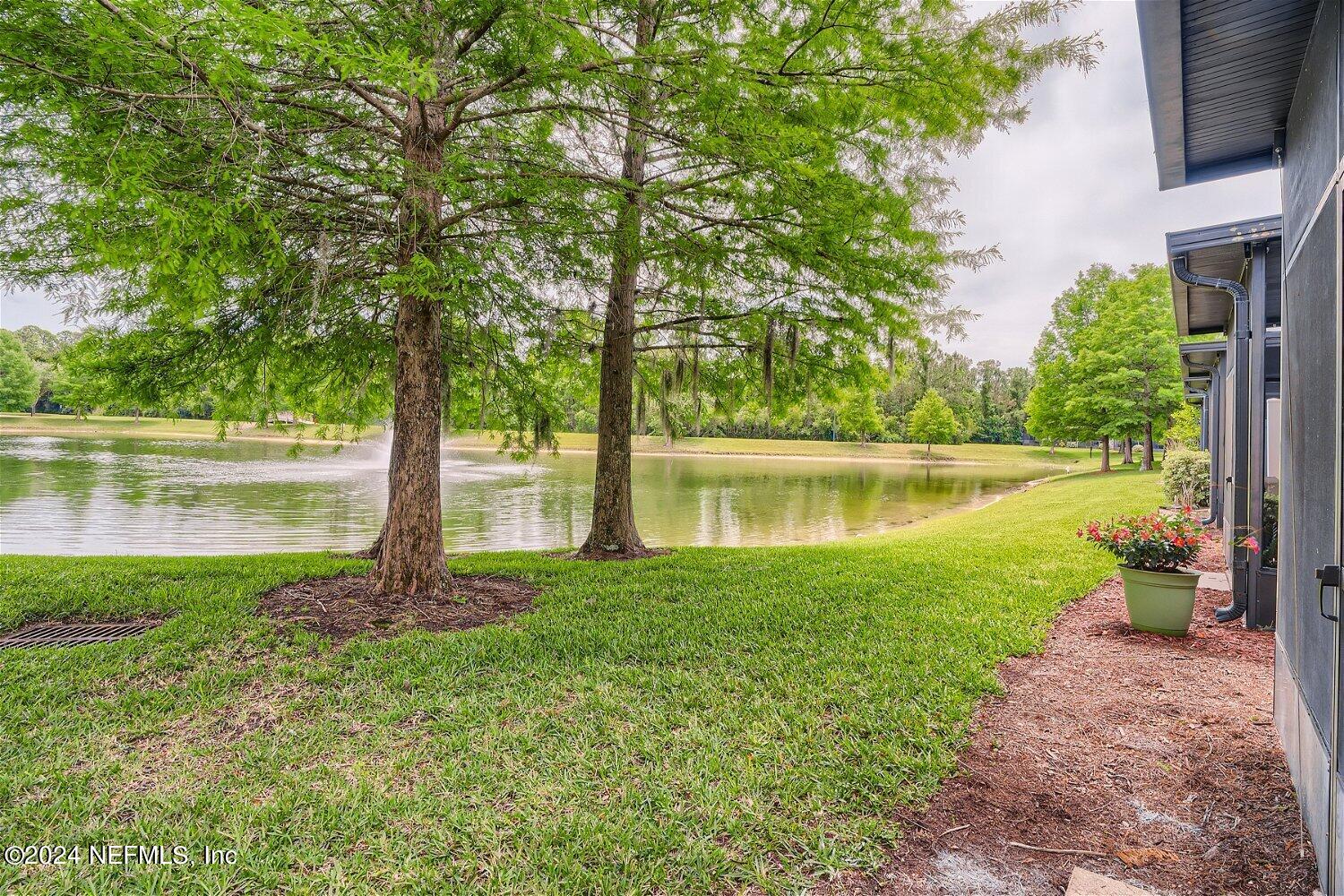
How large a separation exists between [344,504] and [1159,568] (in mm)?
15867

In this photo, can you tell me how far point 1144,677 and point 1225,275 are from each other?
463 cm

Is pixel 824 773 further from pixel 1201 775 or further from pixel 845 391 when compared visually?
pixel 845 391

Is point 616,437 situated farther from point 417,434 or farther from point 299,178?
point 299,178

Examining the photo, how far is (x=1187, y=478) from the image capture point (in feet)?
38.8

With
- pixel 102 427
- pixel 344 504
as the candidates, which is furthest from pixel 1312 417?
pixel 102 427

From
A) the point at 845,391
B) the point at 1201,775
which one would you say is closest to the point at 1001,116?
the point at 845,391

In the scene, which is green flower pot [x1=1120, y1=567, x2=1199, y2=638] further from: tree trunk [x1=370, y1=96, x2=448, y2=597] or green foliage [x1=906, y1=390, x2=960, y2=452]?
green foliage [x1=906, y1=390, x2=960, y2=452]

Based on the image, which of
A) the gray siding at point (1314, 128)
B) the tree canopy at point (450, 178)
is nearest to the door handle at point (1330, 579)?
the gray siding at point (1314, 128)

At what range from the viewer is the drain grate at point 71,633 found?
14.0 ft

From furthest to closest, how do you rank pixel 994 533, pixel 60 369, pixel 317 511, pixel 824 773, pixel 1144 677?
pixel 317 511, pixel 994 533, pixel 60 369, pixel 1144 677, pixel 824 773

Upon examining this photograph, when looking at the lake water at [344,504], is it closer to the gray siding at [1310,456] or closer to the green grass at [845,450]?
the gray siding at [1310,456]

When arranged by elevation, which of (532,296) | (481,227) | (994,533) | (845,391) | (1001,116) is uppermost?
(1001,116)

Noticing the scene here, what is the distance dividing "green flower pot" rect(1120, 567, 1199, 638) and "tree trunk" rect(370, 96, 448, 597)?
6077mm

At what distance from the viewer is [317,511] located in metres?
13.6
